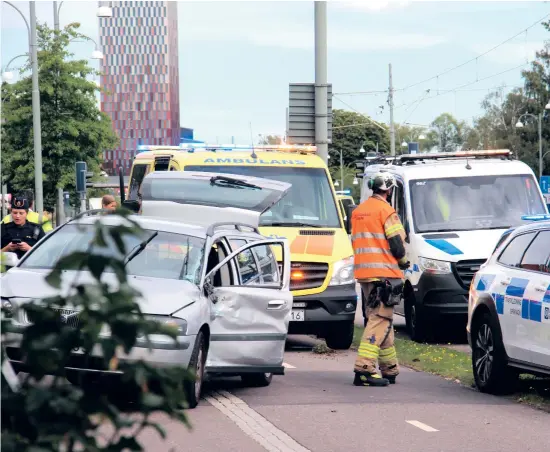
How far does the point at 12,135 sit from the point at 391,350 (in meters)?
29.8

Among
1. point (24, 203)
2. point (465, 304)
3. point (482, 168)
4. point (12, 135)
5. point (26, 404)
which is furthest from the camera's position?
point (12, 135)

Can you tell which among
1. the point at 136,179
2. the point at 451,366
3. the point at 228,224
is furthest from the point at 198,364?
the point at 136,179

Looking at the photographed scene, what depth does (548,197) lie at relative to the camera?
133ft

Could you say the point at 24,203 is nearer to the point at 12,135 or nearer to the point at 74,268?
the point at 74,268

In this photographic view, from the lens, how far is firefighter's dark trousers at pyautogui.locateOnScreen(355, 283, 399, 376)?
11703mm

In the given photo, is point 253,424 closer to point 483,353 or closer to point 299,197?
point 483,353

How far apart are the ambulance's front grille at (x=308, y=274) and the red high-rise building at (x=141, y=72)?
7091 inches

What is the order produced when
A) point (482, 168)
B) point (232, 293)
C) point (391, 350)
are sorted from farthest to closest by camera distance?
point (482, 168) → point (391, 350) → point (232, 293)

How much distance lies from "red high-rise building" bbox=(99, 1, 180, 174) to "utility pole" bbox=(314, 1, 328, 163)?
571 ft

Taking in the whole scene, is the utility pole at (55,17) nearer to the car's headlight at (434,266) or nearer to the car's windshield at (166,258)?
the car's headlight at (434,266)

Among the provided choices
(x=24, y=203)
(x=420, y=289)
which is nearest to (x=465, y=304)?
(x=420, y=289)

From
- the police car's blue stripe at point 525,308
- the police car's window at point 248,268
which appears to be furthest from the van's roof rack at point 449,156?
the police car's blue stripe at point 525,308

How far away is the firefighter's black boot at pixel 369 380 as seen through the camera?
11.8 metres

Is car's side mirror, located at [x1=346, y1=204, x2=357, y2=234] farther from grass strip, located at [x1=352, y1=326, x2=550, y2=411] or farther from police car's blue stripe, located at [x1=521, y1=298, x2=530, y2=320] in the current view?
police car's blue stripe, located at [x1=521, y1=298, x2=530, y2=320]
